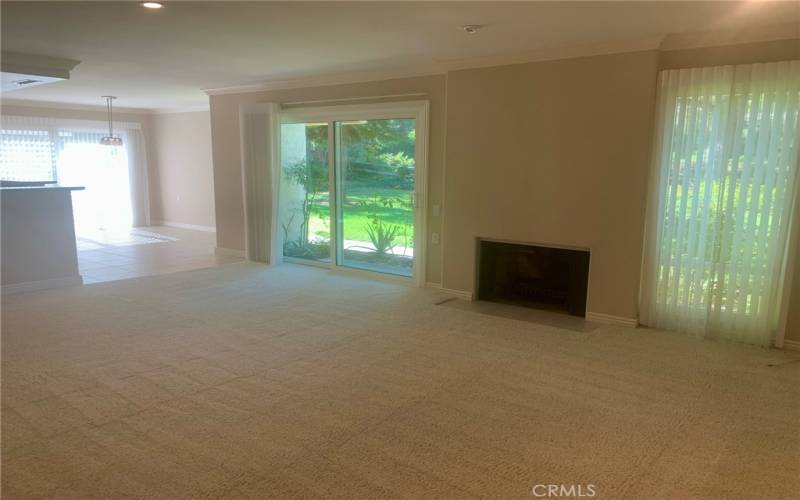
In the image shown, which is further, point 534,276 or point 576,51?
point 534,276

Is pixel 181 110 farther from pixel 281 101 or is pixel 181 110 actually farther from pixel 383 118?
pixel 383 118

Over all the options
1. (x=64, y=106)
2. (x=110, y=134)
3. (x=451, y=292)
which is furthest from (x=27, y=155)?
(x=451, y=292)

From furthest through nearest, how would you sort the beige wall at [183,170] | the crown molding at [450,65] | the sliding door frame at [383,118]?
the beige wall at [183,170] → the sliding door frame at [383,118] → the crown molding at [450,65]

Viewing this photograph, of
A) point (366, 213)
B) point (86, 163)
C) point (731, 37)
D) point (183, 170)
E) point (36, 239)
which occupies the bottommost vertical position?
point (36, 239)

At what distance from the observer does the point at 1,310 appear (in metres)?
4.84

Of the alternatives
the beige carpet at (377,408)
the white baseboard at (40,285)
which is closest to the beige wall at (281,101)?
the beige carpet at (377,408)

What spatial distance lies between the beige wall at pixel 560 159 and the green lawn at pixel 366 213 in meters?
A: 0.81

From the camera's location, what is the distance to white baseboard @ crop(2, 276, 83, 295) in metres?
5.46

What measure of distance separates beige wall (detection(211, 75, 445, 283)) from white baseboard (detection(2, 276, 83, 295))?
7.72 feet

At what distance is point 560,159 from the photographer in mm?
4742

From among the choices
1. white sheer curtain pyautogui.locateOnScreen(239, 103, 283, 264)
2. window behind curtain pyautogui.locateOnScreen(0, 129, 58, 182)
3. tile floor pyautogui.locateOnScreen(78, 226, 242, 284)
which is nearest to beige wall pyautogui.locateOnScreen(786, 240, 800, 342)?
white sheer curtain pyautogui.locateOnScreen(239, 103, 283, 264)

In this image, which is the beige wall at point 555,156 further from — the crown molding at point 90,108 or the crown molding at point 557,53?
the crown molding at point 90,108

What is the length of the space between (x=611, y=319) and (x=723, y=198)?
4.46 ft

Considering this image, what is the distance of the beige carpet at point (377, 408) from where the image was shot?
2.30m
